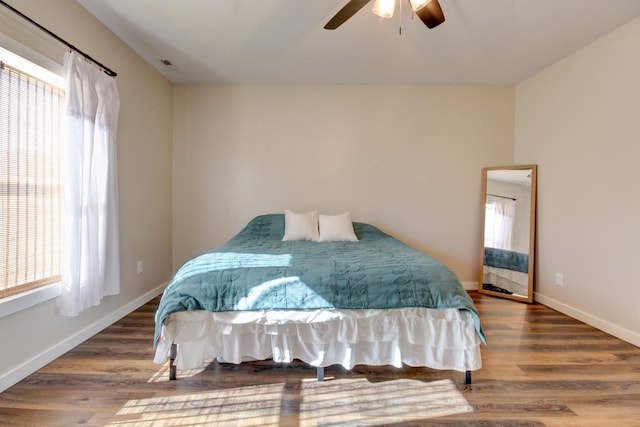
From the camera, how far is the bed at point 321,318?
1.68m

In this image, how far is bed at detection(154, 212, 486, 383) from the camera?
5.51 feet

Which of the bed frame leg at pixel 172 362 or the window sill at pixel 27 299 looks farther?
the bed frame leg at pixel 172 362

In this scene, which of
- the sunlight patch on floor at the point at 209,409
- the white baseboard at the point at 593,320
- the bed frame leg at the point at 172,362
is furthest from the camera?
the white baseboard at the point at 593,320

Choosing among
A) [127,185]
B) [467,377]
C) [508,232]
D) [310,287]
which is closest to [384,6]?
[310,287]

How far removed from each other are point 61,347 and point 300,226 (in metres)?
2.08

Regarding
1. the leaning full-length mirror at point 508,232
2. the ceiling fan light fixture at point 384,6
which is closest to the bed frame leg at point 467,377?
the leaning full-length mirror at point 508,232

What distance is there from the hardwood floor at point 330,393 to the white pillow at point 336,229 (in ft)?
4.67

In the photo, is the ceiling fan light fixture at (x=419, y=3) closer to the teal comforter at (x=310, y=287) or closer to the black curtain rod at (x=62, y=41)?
the teal comforter at (x=310, y=287)

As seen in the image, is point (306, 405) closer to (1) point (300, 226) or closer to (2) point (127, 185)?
(1) point (300, 226)

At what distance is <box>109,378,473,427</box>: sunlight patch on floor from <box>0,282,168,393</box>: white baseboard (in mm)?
738

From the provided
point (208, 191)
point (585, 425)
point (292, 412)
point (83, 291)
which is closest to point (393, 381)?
point (292, 412)

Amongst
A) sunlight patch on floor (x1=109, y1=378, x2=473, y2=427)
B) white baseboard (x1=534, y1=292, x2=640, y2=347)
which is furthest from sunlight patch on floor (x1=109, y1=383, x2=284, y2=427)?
white baseboard (x1=534, y1=292, x2=640, y2=347)

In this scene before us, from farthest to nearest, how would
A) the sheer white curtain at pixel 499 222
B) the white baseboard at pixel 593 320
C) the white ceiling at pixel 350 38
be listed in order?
the sheer white curtain at pixel 499 222, the white baseboard at pixel 593 320, the white ceiling at pixel 350 38

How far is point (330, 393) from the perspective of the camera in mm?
1638
